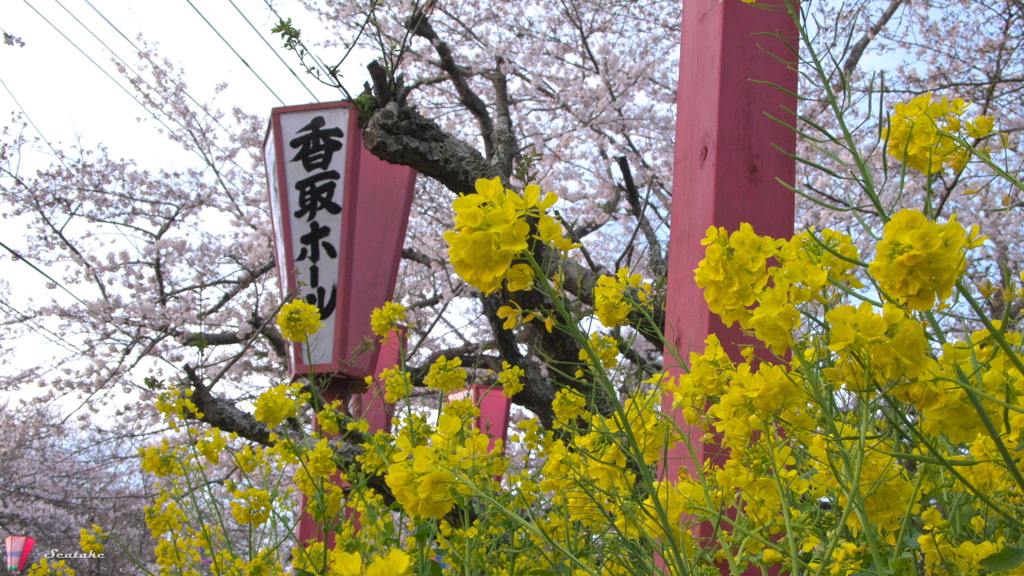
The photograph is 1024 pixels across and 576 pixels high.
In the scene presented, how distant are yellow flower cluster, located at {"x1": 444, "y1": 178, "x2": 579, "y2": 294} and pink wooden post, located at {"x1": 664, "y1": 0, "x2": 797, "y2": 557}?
91cm

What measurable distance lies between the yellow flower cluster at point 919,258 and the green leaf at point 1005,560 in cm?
24

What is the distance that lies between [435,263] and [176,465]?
415 cm

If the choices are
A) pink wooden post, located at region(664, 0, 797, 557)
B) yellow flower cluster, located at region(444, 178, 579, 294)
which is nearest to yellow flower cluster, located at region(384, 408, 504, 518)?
yellow flower cluster, located at region(444, 178, 579, 294)

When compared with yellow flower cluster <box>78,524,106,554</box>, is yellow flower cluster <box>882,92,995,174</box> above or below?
above

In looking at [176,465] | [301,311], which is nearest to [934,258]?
[301,311]

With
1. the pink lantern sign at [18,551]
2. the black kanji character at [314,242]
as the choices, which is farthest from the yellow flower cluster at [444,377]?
the pink lantern sign at [18,551]

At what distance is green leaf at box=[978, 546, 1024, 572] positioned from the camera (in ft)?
2.03

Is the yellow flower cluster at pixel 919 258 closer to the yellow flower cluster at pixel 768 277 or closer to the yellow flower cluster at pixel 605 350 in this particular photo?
the yellow flower cluster at pixel 768 277

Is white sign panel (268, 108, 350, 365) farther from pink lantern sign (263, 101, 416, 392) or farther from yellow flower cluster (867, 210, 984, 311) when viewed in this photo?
yellow flower cluster (867, 210, 984, 311)

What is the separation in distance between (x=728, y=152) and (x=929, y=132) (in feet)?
2.37

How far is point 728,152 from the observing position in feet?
5.33

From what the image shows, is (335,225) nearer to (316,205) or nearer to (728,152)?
(316,205)

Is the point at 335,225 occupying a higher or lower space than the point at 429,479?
higher

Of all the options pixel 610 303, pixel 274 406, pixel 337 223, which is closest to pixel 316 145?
pixel 337 223
